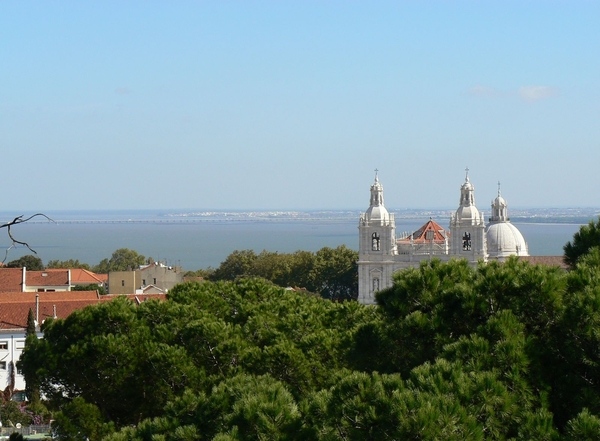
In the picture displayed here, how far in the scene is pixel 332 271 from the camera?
68.1m

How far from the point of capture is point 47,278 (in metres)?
56.8

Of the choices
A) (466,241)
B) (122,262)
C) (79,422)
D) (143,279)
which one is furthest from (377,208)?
(79,422)

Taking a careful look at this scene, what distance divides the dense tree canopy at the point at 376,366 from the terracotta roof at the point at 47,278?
3484cm

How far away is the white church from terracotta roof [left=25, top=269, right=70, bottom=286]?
50.3 feet

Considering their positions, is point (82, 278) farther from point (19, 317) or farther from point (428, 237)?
point (19, 317)

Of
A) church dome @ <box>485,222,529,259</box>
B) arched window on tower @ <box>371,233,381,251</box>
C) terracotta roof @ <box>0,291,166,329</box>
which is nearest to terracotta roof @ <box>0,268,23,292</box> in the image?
terracotta roof @ <box>0,291,166,329</box>

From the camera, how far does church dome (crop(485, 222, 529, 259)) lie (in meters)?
60.1

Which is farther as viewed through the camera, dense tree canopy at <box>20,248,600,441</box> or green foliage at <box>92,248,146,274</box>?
green foliage at <box>92,248,146,274</box>

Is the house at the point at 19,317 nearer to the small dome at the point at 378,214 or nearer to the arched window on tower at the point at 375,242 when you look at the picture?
the arched window on tower at the point at 375,242

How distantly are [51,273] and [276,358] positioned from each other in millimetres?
41555

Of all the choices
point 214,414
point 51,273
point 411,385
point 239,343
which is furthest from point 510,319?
point 51,273

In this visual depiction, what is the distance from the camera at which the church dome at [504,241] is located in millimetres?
60125

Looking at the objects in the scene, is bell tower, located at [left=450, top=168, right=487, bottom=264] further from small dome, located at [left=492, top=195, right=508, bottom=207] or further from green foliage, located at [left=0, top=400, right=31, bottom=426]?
green foliage, located at [left=0, top=400, right=31, bottom=426]

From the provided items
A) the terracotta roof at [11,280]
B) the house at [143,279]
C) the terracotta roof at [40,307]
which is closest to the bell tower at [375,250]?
the house at [143,279]
